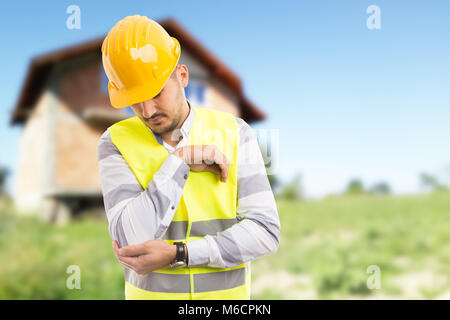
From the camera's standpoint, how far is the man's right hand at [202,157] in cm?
109

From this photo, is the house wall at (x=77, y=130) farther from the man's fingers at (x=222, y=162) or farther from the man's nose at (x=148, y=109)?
the man's fingers at (x=222, y=162)

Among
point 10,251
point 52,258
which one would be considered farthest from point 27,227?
point 52,258

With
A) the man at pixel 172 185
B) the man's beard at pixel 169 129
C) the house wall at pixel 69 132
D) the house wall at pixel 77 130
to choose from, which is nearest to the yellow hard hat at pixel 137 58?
the man at pixel 172 185

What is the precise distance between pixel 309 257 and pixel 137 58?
784cm

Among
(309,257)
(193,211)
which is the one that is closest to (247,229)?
(193,211)

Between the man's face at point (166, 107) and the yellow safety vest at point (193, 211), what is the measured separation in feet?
0.20

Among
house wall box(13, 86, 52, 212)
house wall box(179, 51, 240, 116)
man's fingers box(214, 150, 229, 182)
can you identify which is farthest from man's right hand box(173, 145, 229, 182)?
house wall box(13, 86, 52, 212)

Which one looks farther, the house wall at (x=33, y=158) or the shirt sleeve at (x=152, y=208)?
the house wall at (x=33, y=158)

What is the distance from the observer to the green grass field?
20.1 ft

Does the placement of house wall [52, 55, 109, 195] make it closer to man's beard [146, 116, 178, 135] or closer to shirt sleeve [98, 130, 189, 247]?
man's beard [146, 116, 178, 135]

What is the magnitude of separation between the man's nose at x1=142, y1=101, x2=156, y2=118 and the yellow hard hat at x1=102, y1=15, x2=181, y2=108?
2 cm

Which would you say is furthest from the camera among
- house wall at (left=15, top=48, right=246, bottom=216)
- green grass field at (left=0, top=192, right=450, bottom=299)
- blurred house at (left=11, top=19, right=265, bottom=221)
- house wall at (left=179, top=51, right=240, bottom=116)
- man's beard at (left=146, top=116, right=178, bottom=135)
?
house wall at (left=15, top=48, right=246, bottom=216)

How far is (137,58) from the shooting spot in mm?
1093
